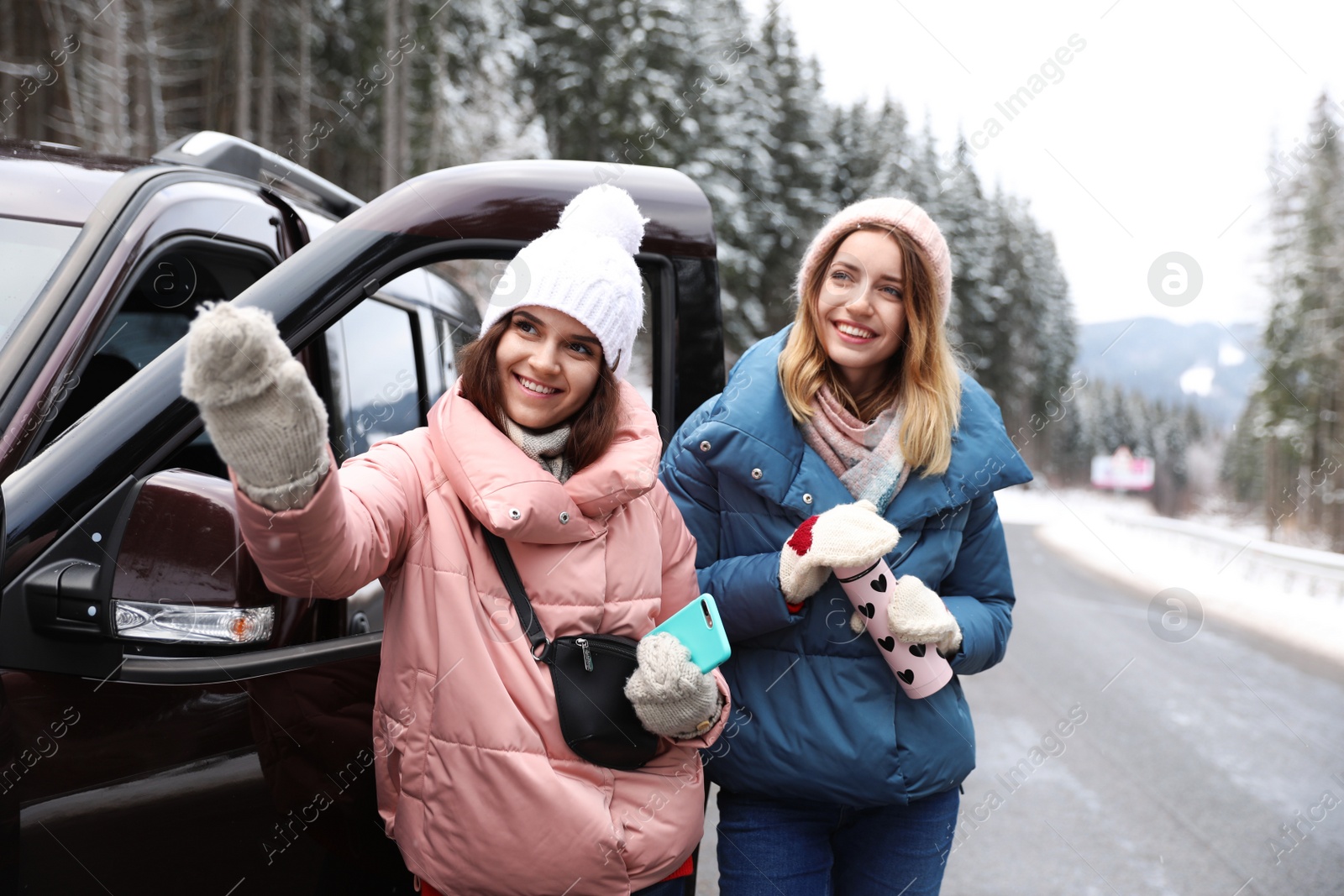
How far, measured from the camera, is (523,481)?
1.57 meters

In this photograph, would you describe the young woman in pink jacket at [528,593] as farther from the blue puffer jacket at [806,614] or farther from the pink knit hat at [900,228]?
the pink knit hat at [900,228]

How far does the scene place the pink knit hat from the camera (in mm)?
2100

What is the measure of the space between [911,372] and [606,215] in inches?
31.6

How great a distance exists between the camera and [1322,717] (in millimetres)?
6602

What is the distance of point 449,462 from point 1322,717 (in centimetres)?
729

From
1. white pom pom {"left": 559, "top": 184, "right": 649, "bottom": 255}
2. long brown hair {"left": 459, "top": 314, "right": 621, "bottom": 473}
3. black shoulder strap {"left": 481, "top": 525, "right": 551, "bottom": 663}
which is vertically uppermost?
white pom pom {"left": 559, "top": 184, "right": 649, "bottom": 255}

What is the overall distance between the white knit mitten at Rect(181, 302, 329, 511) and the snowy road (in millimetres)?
3362

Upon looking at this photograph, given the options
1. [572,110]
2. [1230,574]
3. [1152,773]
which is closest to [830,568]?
[1152,773]

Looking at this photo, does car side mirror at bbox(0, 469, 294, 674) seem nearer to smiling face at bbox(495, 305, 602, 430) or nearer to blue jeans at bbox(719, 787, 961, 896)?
smiling face at bbox(495, 305, 602, 430)

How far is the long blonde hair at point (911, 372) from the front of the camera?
2080mm

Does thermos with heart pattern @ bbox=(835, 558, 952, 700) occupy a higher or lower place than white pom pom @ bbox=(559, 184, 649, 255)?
lower

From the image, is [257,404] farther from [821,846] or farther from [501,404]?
[821,846]

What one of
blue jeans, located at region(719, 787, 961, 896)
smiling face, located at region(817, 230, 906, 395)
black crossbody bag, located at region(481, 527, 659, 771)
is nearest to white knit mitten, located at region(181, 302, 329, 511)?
black crossbody bag, located at region(481, 527, 659, 771)

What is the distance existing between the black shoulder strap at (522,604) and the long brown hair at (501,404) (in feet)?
0.76
